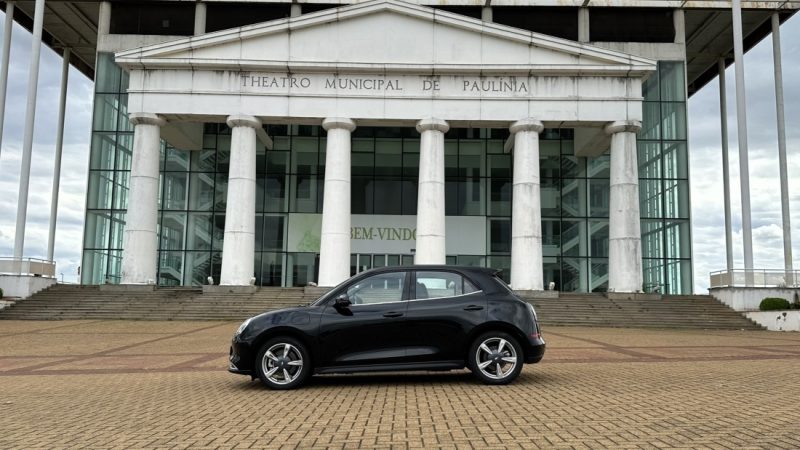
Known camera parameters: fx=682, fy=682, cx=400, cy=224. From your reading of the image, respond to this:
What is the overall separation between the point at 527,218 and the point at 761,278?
32.8 ft

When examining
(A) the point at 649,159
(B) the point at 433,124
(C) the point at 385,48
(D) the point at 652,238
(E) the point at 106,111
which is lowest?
(D) the point at 652,238

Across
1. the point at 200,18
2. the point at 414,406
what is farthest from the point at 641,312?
the point at 200,18

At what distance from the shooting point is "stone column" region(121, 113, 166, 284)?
30250 millimetres

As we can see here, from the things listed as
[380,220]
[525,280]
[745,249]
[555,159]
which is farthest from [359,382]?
[555,159]

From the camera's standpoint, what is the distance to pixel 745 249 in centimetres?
3089

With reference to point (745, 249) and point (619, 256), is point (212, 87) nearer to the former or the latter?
point (619, 256)

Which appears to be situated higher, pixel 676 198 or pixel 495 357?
pixel 676 198

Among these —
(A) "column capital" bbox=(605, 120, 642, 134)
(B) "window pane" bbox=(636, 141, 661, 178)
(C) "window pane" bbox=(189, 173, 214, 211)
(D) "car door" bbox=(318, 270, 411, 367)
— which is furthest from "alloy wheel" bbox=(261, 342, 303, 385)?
(B) "window pane" bbox=(636, 141, 661, 178)

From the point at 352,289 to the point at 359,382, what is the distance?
1.39 m

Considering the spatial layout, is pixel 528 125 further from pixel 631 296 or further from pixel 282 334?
pixel 282 334

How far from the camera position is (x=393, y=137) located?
40.3m

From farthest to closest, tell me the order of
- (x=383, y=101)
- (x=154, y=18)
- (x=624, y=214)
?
(x=154, y=18) → (x=383, y=101) → (x=624, y=214)

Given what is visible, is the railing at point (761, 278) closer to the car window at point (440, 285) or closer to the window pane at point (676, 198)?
the window pane at point (676, 198)

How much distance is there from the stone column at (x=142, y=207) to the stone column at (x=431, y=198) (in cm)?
1208
